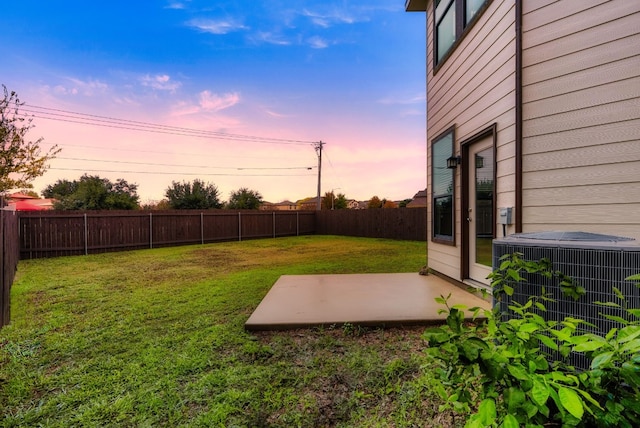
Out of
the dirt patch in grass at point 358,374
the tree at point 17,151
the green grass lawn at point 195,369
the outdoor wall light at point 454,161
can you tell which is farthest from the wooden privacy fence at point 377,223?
the tree at point 17,151

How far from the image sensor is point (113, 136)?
16.2 metres

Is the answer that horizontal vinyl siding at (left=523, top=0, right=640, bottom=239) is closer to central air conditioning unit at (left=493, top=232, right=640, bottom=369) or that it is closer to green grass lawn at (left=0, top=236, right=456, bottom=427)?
central air conditioning unit at (left=493, top=232, right=640, bottom=369)

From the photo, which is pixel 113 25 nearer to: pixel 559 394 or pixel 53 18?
pixel 53 18

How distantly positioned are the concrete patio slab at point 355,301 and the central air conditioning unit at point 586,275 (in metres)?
0.95

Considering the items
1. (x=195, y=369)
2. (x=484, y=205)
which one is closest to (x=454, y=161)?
(x=484, y=205)

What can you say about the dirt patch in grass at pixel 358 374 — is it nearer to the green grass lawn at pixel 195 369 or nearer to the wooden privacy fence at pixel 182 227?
the green grass lawn at pixel 195 369

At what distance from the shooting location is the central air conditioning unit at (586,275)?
4.58 ft

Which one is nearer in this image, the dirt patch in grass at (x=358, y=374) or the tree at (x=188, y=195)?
the dirt patch in grass at (x=358, y=374)

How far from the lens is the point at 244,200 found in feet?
71.2

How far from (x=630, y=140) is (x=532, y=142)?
2.06 feet

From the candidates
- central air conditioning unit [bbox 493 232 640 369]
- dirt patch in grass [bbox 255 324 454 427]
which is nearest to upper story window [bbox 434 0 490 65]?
central air conditioning unit [bbox 493 232 640 369]

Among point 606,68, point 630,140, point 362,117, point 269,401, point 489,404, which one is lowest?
point 269,401

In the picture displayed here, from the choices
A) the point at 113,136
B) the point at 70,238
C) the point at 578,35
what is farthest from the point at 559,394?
the point at 113,136

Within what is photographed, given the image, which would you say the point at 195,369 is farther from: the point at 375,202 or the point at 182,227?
the point at 375,202
